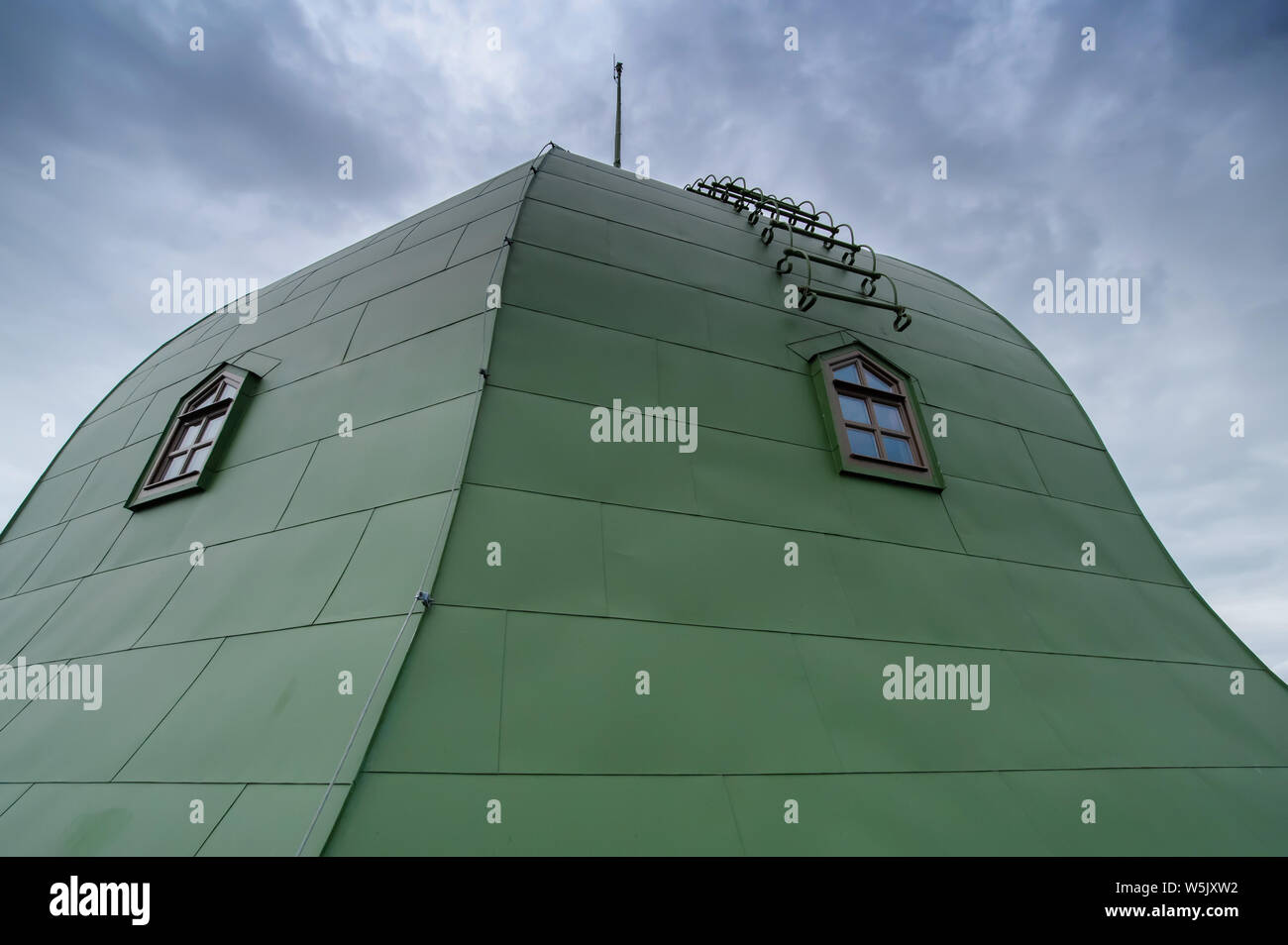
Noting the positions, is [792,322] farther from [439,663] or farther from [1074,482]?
[439,663]

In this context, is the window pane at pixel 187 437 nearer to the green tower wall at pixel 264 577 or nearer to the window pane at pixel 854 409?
the green tower wall at pixel 264 577

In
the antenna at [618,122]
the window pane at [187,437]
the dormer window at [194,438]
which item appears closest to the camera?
the dormer window at [194,438]

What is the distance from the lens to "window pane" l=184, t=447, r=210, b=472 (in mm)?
5311

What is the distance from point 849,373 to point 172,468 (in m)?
6.78

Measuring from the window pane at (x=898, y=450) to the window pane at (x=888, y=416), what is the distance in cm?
17

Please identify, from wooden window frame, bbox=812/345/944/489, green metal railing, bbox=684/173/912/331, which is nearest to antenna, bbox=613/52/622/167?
green metal railing, bbox=684/173/912/331

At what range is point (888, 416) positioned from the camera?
570cm

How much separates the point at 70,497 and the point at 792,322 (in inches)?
322

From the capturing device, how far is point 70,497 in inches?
251

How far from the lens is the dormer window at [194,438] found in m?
5.17

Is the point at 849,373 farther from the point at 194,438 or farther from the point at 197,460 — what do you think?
the point at 194,438

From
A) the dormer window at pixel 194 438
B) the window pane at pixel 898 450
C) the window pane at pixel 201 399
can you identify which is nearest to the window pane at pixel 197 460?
the dormer window at pixel 194 438

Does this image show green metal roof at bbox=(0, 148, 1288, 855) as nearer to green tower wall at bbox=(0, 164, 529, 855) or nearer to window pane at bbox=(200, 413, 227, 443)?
green tower wall at bbox=(0, 164, 529, 855)

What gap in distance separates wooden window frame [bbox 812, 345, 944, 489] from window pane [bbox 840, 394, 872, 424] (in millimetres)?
22
